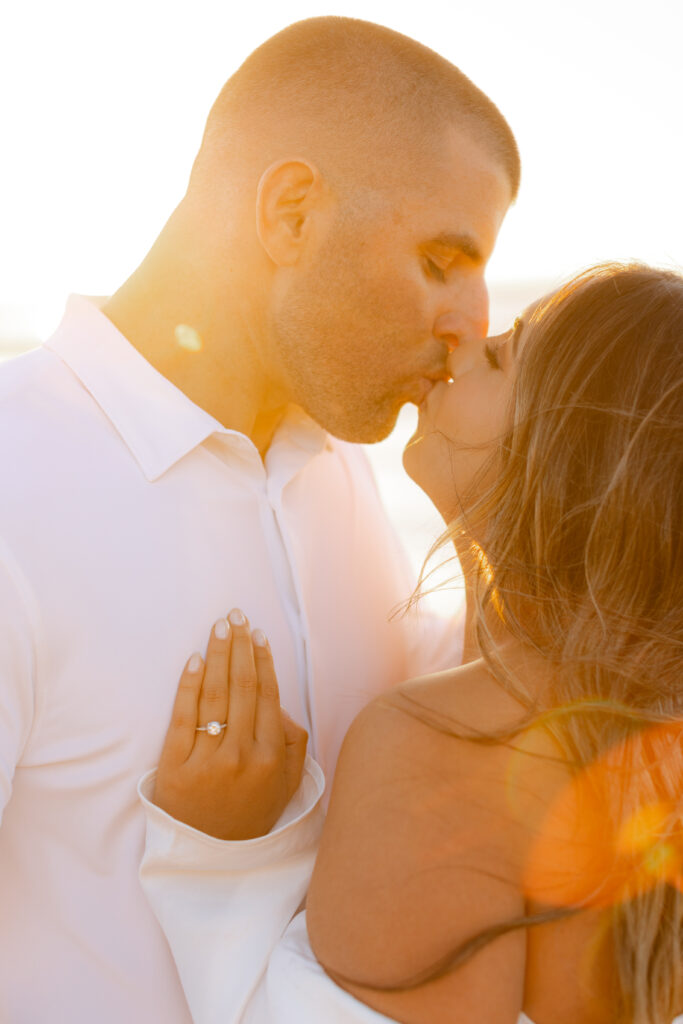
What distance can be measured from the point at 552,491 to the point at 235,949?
3.28ft

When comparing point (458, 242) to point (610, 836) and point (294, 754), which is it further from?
point (610, 836)

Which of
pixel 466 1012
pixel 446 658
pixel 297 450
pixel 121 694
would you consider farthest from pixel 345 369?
pixel 466 1012

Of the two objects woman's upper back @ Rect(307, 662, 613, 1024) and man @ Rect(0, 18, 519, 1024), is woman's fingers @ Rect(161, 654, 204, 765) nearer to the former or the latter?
man @ Rect(0, 18, 519, 1024)

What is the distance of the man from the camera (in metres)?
1.68

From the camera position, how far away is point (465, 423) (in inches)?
76.5

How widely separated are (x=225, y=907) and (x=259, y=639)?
0.51 m

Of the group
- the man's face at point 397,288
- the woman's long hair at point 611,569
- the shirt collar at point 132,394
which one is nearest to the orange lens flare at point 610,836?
the woman's long hair at point 611,569

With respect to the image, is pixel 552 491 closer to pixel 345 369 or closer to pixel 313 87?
pixel 345 369

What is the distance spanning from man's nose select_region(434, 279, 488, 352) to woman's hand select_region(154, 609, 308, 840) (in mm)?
995

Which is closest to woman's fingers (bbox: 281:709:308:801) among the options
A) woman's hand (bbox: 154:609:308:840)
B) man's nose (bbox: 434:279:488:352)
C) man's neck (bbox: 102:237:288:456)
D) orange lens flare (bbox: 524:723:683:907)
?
woman's hand (bbox: 154:609:308:840)

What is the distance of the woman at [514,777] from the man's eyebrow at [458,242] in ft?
1.79

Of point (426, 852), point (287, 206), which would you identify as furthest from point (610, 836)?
point (287, 206)

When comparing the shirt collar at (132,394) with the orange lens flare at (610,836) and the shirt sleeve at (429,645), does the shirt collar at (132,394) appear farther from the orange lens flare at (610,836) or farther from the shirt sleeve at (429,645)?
the orange lens flare at (610,836)

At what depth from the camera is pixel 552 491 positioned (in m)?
1.59
